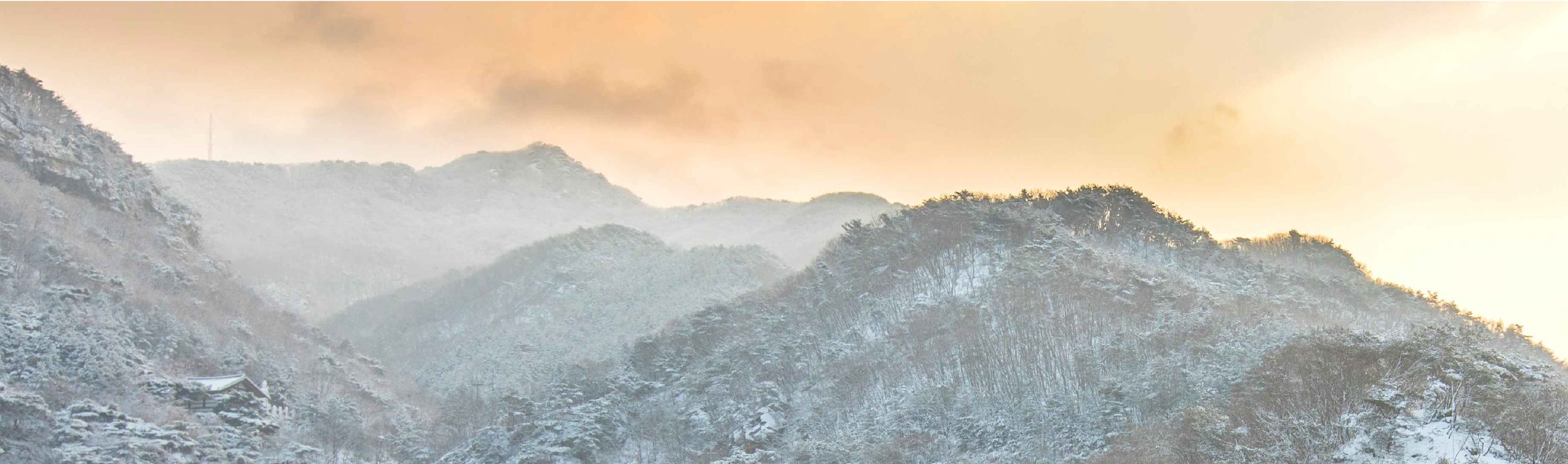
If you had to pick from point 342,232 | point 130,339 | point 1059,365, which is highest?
point 342,232

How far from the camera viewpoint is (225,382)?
7250 centimetres

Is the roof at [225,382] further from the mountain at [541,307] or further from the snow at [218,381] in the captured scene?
the mountain at [541,307]

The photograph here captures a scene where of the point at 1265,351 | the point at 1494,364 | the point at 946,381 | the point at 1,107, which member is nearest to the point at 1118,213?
the point at 946,381

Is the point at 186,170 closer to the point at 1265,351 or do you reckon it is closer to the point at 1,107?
the point at 1,107

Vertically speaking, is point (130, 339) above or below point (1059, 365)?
above

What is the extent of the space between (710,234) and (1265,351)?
146680 mm

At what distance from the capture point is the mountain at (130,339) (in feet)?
202

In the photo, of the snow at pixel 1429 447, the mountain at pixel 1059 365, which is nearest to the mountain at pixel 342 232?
the mountain at pixel 1059 365

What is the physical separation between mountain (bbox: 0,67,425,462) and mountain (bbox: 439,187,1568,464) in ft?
42.9

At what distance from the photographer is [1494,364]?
4353 cm

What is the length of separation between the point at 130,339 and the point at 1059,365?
5526 centimetres

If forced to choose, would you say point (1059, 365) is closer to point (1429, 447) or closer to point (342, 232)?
point (1429, 447)

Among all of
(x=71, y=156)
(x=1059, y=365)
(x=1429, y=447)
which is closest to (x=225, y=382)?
(x=71, y=156)

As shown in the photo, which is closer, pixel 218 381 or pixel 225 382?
pixel 225 382
